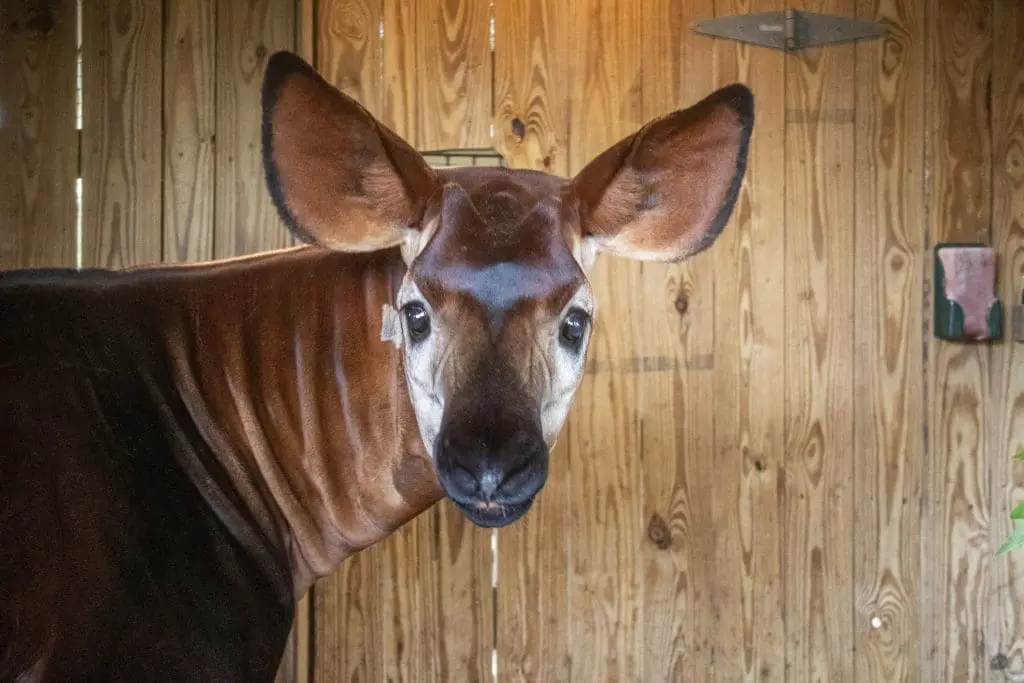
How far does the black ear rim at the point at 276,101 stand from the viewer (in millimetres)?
1518

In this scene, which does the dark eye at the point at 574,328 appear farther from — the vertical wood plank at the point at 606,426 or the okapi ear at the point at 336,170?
the vertical wood plank at the point at 606,426

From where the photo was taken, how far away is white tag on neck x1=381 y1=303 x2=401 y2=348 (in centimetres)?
171

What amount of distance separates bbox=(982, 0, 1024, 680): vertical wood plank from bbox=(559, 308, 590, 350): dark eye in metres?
2.00

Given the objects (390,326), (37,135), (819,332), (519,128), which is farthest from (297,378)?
(819,332)

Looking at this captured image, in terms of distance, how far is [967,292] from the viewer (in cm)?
301

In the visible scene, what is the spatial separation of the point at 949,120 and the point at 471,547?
196 centimetres

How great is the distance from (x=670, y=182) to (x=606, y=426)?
1358 mm

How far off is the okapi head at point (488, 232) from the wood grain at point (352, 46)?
128 cm

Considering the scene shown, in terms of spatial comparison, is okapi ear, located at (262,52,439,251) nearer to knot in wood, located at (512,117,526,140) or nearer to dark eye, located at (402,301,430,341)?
dark eye, located at (402,301,430,341)

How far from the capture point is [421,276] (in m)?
1.55

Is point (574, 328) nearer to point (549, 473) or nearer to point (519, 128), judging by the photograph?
point (549, 473)

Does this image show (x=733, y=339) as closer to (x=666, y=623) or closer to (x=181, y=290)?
(x=666, y=623)

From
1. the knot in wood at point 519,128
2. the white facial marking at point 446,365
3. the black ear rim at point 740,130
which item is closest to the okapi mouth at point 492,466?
the white facial marking at point 446,365

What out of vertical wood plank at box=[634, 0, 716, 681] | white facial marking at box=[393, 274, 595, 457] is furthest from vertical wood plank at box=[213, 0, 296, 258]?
white facial marking at box=[393, 274, 595, 457]
